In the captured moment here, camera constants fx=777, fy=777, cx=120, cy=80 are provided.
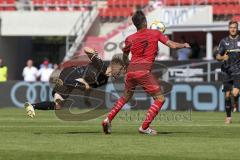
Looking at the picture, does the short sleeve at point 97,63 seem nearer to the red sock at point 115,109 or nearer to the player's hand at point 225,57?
the red sock at point 115,109

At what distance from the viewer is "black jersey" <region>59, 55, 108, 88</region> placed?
1630cm

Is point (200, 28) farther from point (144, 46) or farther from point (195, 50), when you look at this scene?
point (144, 46)

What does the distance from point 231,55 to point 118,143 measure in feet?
24.6

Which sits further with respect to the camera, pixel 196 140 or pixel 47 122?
pixel 47 122

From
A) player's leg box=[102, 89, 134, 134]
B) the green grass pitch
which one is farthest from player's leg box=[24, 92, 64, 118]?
player's leg box=[102, 89, 134, 134]

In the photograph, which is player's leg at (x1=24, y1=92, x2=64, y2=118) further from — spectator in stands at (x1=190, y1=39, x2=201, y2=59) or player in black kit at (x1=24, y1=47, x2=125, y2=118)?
spectator in stands at (x1=190, y1=39, x2=201, y2=59)

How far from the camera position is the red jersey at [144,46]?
1461cm

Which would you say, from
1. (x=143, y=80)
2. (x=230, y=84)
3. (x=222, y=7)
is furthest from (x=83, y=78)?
(x=222, y=7)

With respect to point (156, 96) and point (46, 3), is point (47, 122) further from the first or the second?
point (46, 3)

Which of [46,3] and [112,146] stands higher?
[46,3]

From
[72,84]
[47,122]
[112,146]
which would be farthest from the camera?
[47,122]

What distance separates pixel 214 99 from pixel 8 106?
318 inches

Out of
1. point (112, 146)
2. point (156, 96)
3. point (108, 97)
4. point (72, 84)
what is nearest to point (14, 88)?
point (108, 97)

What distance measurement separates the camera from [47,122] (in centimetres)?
1888
